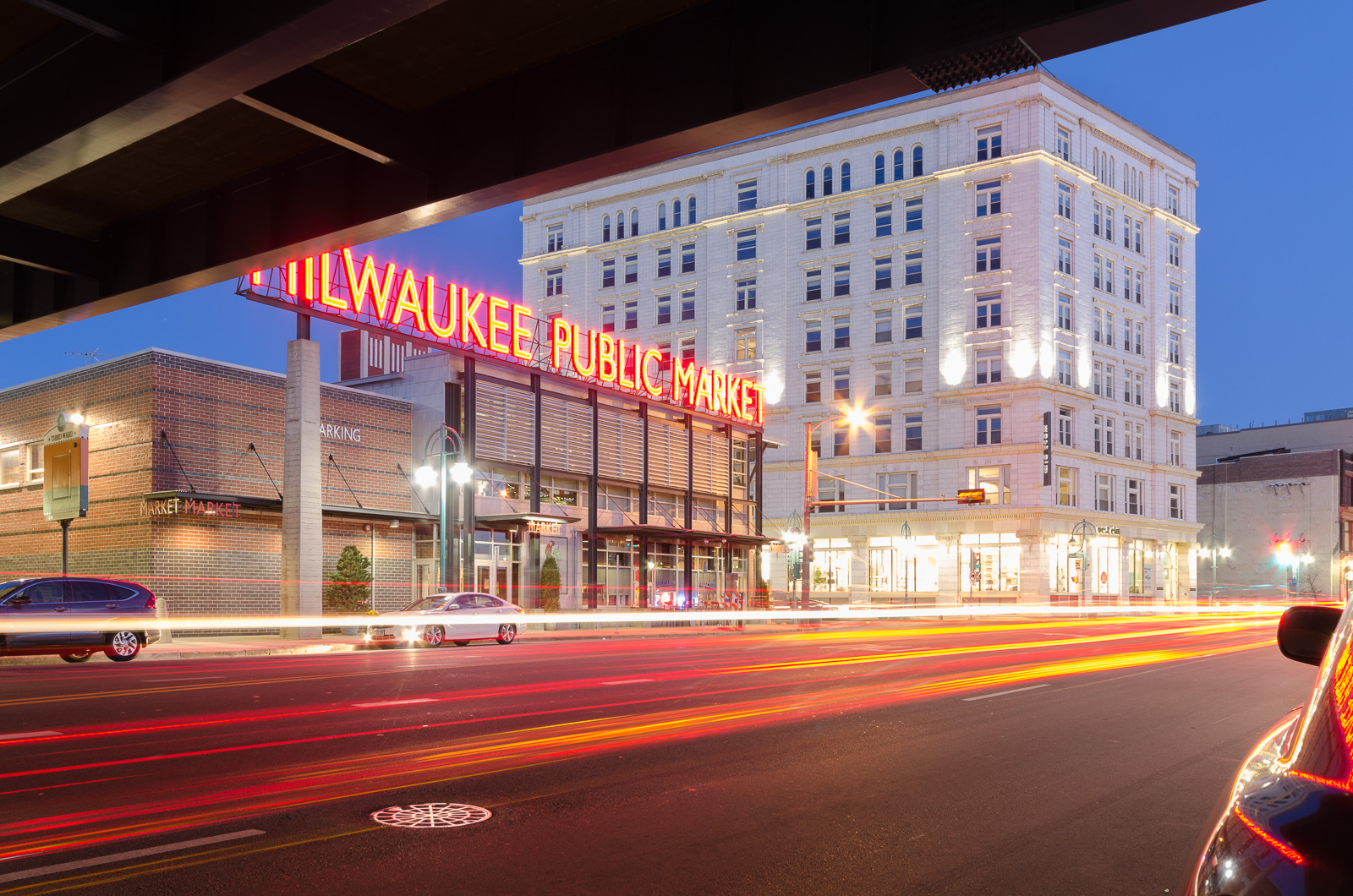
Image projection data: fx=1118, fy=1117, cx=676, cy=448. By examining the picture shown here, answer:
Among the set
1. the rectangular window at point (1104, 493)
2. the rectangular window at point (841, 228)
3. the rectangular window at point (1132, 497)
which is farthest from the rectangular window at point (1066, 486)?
the rectangular window at point (841, 228)

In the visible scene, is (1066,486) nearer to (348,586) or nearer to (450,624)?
(348,586)

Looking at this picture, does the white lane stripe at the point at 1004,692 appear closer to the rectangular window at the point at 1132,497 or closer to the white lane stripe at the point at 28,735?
the white lane stripe at the point at 28,735

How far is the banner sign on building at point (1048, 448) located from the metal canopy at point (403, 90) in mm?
59488

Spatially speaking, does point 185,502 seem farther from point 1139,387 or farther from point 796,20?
point 1139,387

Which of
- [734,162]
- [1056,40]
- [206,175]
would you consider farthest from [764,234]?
[1056,40]

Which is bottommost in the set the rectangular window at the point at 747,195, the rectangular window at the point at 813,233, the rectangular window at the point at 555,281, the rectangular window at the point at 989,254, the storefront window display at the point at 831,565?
the storefront window display at the point at 831,565

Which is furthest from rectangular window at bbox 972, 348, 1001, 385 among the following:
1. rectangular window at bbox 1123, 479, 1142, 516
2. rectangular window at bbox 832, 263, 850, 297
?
rectangular window at bbox 1123, 479, 1142, 516

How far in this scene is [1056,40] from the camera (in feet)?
33.9

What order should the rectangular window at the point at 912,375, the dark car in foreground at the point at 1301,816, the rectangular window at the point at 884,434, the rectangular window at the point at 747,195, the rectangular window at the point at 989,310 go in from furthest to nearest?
the rectangular window at the point at 747,195
the rectangular window at the point at 884,434
the rectangular window at the point at 912,375
the rectangular window at the point at 989,310
the dark car in foreground at the point at 1301,816

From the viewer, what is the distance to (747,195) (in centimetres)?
8394

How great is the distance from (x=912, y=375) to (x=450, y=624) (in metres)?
53.4

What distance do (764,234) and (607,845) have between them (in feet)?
256

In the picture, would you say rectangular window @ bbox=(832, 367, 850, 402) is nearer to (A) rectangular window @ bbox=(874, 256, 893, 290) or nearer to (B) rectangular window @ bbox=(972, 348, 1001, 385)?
(A) rectangular window @ bbox=(874, 256, 893, 290)

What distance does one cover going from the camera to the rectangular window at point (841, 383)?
260 ft
